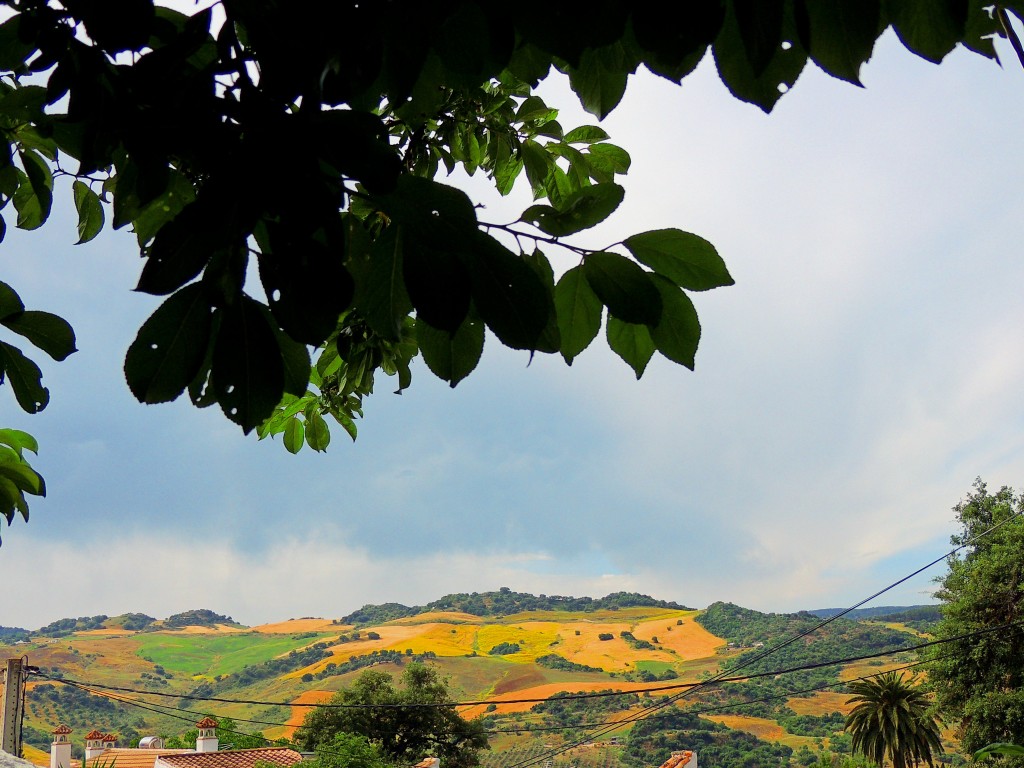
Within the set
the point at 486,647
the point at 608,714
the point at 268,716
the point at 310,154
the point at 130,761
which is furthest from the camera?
the point at 486,647

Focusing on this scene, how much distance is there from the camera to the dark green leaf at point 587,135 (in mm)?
805

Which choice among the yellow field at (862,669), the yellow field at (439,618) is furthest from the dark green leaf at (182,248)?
the yellow field at (439,618)

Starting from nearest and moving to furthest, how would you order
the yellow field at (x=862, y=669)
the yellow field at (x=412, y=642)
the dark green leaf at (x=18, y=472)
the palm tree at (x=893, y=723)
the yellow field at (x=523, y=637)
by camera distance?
Answer: the dark green leaf at (x=18, y=472), the palm tree at (x=893, y=723), the yellow field at (x=862, y=669), the yellow field at (x=412, y=642), the yellow field at (x=523, y=637)

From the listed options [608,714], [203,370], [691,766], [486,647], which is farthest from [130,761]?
[486,647]

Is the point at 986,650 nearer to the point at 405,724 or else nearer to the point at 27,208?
the point at 405,724

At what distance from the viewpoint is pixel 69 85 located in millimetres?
412

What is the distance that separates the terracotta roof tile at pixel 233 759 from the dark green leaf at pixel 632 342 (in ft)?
51.2

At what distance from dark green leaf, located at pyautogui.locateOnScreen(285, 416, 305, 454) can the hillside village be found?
63.3 feet

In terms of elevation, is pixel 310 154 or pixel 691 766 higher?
pixel 310 154

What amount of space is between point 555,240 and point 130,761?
722 inches

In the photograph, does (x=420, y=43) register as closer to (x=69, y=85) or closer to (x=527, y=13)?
(x=527, y=13)

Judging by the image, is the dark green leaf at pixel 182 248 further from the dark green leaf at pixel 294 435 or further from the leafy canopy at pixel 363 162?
the dark green leaf at pixel 294 435

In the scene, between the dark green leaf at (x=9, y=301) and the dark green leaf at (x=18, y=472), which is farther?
the dark green leaf at (x=18, y=472)

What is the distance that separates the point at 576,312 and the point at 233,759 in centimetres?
1632
